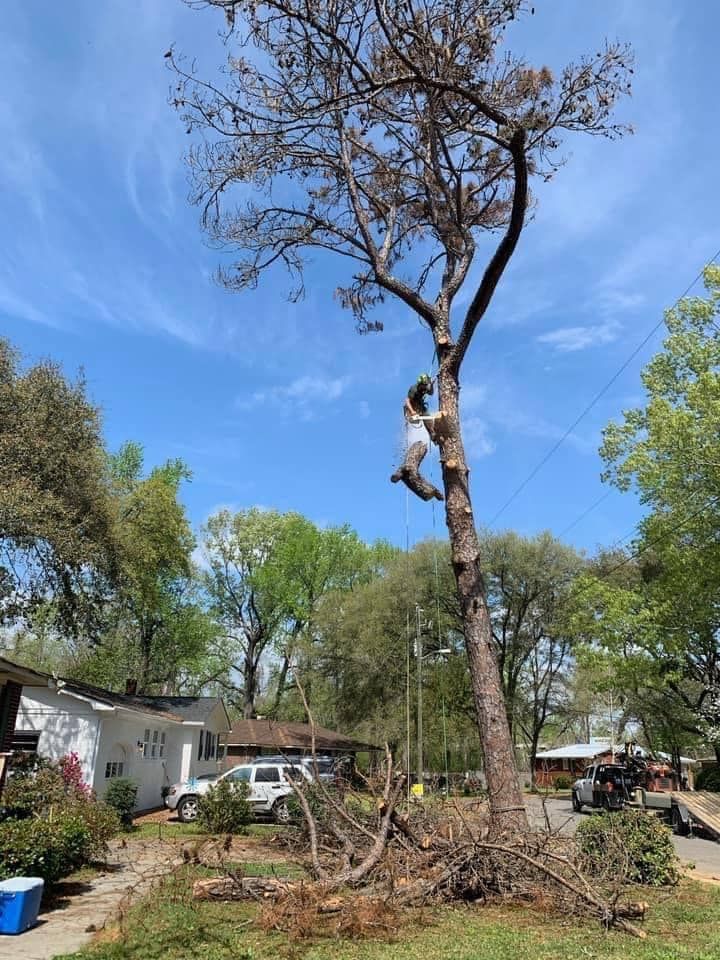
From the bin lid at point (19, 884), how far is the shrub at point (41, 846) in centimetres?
36

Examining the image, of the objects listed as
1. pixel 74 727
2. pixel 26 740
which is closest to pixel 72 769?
pixel 74 727

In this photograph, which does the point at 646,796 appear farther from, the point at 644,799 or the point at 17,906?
the point at 17,906

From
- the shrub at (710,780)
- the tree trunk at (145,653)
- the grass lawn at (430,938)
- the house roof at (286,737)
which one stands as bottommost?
the grass lawn at (430,938)

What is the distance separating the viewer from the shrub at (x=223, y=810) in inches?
628

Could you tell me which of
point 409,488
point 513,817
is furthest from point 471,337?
point 513,817

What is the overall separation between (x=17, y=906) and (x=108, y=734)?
12256 millimetres

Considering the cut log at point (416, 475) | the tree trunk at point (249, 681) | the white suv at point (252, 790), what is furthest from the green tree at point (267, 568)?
the cut log at point (416, 475)

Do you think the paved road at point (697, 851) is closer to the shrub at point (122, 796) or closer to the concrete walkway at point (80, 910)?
the concrete walkway at point (80, 910)

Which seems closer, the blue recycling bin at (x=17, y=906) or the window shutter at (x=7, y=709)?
the blue recycling bin at (x=17, y=906)

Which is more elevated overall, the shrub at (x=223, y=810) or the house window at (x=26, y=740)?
the house window at (x=26, y=740)

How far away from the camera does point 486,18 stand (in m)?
10.2

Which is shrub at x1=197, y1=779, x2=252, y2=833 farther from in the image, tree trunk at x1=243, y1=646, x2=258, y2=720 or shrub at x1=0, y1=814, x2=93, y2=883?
tree trunk at x1=243, y1=646, x2=258, y2=720

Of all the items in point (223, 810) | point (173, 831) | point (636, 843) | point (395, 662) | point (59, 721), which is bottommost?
point (636, 843)

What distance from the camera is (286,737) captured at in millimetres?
31562
